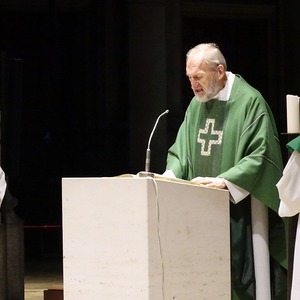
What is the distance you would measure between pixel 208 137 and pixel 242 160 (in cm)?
38

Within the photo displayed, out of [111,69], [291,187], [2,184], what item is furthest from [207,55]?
[111,69]

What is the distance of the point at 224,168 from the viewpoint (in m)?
6.46

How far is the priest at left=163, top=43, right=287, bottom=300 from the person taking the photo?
6266mm

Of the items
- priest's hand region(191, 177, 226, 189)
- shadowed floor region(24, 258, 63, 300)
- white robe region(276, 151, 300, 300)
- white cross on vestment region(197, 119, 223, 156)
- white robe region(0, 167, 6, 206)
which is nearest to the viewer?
white robe region(276, 151, 300, 300)

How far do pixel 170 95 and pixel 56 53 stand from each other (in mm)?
1347

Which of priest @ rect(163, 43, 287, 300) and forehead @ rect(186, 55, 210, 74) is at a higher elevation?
forehead @ rect(186, 55, 210, 74)

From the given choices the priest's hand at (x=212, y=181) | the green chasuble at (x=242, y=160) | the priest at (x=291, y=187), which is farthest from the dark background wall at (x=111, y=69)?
the priest at (x=291, y=187)

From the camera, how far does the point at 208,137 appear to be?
6.57 metres

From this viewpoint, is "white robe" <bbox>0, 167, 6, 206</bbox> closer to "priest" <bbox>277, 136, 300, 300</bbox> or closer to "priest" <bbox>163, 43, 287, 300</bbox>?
"priest" <bbox>163, 43, 287, 300</bbox>

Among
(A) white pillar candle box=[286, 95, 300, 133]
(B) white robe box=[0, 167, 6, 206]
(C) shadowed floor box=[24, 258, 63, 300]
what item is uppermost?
(A) white pillar candle box=[286, 95, 300, 133]

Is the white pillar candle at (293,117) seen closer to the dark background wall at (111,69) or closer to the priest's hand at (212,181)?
the priest's hand at (212,181)

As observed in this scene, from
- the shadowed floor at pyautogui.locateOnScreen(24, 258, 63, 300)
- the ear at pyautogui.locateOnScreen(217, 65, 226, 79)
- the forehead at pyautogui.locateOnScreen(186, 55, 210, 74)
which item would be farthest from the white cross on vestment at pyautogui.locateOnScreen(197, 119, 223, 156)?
the shadowed floor at pyautogui.locateOnScreen(24, 258, 63, 300)

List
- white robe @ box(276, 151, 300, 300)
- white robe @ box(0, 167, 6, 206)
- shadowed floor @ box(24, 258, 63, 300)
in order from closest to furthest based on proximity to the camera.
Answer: white robe @ box(276, 151, 300, 300), white robe @ box(0, 167, 6, 206), shadowed floor @ box(24, 258, 63, 300)

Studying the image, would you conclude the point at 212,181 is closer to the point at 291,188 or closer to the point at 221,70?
the point at 291,188
